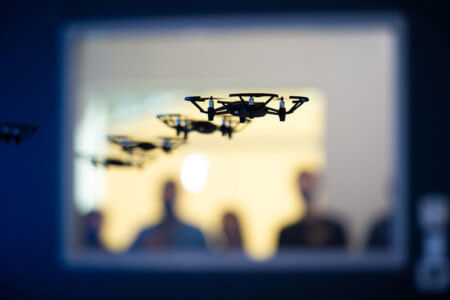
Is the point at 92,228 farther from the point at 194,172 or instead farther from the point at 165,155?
the point at 194,172

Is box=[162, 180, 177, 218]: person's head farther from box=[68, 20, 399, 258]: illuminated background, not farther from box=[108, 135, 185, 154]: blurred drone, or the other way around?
box=[108, 135, 185, 154]: blurred drone

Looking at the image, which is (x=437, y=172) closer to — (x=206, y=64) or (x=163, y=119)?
(x=163, y=119)

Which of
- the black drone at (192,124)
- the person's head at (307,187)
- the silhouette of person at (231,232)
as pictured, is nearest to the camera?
the black drone at (192,124)

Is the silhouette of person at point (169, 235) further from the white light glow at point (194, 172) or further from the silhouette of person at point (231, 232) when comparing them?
the white light glow at point (194, 172)

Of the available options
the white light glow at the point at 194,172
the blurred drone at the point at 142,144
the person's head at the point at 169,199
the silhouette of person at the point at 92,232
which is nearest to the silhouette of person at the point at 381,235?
the person's head at the point at 169,199

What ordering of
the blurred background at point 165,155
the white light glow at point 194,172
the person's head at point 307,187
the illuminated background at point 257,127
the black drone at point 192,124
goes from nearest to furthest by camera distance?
the black drone at point 192,124
the blurred background at point 165,155
the person's head at point 307,187
the illuminated background at point 257,127
the white light glow at point 194,172

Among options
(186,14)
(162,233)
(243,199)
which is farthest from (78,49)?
(243,199)

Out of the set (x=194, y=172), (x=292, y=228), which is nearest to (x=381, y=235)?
A: (x=292, y=228)
